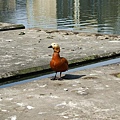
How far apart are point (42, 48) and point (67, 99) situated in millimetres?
7885

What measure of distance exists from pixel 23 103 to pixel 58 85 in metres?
1.78


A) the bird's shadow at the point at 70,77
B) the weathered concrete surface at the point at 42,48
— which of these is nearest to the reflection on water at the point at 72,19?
the weathered concrete surface at the point at 42,48

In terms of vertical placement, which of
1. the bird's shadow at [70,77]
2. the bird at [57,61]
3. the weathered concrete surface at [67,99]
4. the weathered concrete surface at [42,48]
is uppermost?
the bird at [57,61]

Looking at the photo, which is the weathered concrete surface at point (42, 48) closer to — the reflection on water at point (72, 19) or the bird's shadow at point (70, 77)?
the bird's shadow at point (70, 77)

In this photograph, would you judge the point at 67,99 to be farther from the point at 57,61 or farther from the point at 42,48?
the point at 42,48

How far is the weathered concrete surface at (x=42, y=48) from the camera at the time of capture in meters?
12.5

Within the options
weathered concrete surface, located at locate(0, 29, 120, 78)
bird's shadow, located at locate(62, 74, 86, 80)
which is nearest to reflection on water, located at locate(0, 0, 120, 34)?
weathered concrete surface, located at locate(0, 29, 120, 78)

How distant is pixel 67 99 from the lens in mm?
8578

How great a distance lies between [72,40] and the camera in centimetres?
1877

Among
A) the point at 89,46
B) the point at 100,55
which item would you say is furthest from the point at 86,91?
the point at 89,46

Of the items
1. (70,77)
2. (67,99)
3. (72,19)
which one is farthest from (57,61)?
(72,19)

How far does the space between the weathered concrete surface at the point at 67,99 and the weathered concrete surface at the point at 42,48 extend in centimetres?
206

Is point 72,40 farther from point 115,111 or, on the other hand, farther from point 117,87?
Answer: point 115,111

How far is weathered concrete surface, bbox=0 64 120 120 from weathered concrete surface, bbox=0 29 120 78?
2062 millimetres
